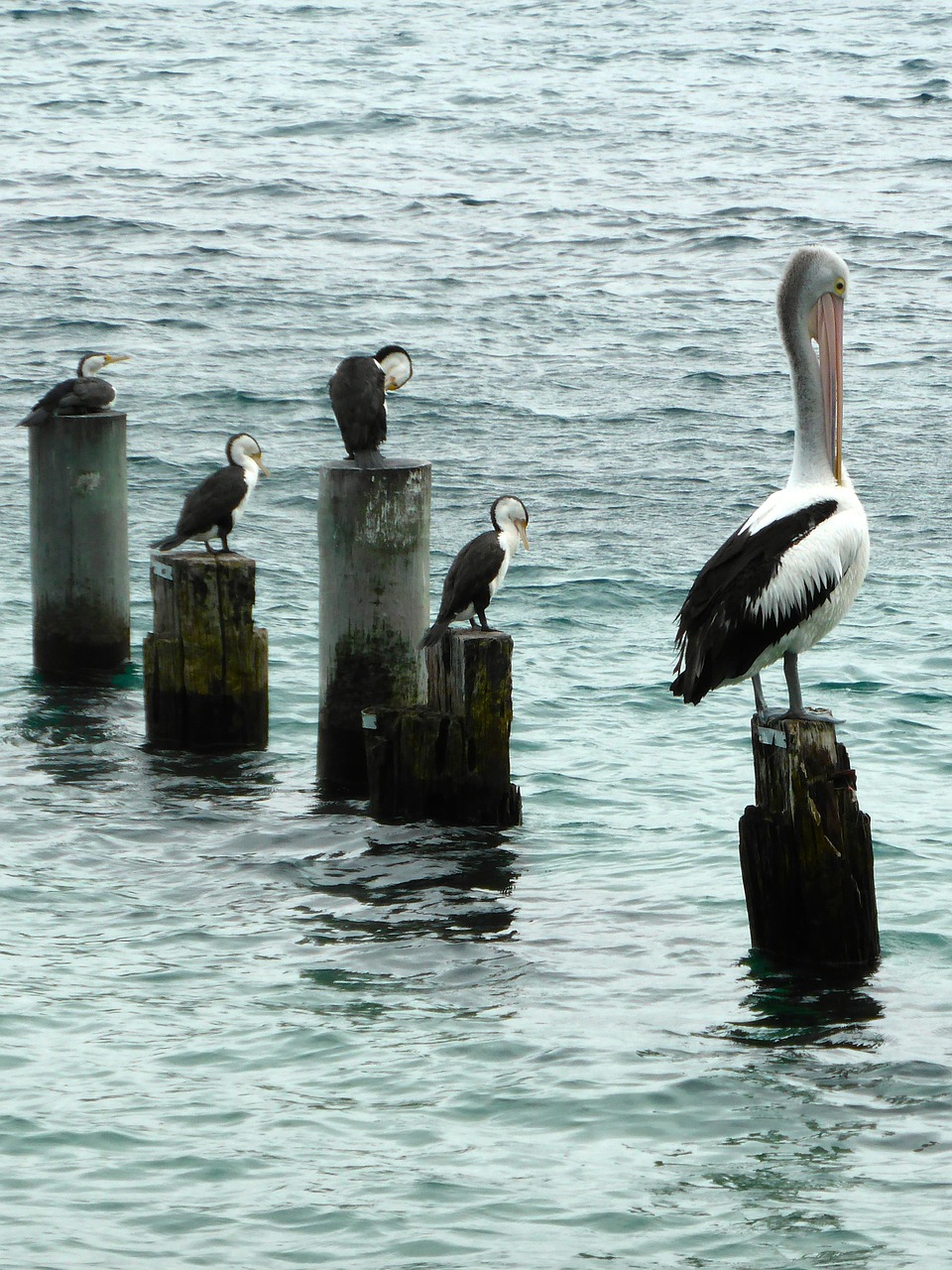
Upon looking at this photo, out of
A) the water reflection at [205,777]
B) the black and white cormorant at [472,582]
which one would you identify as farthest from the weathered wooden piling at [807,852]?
the water reflection at [205,777]

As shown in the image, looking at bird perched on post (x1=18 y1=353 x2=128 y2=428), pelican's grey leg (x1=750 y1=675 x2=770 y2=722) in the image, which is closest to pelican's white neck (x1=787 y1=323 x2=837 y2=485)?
pelican's grey leg (x1=750 y1=675 x2=770 y2=722)

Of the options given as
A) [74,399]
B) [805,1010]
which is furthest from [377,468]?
[805,1010]

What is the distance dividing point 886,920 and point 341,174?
20.1 meters

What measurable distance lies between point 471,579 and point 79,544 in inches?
103

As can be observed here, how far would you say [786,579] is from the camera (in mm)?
6359

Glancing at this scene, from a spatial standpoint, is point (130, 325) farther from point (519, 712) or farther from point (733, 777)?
point (733, 777)

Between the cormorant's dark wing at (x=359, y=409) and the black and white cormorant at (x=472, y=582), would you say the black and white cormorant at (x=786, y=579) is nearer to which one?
the black and white cormorant at (x=472, y=582)

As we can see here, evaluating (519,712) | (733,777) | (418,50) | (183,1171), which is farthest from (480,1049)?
(418,50)

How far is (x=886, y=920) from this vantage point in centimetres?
715

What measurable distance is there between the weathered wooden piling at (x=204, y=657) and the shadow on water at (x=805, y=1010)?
9.97ft

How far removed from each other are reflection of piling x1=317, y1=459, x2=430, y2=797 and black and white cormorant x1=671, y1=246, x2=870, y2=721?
1.65 m

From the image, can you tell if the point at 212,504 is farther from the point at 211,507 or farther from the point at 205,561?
the point at 205,561

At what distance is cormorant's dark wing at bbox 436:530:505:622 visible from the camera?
7816 millimetres

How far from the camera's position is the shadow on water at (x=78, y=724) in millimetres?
8641
